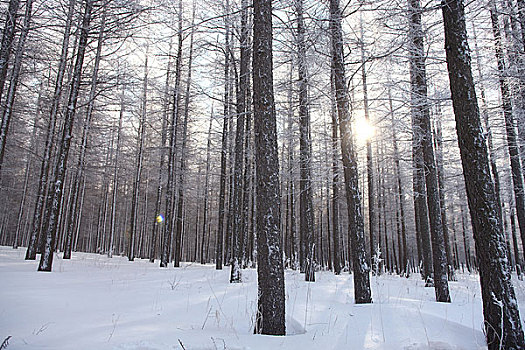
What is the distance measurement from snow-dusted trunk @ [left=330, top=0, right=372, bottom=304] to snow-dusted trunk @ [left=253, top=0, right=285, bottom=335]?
2.21 m

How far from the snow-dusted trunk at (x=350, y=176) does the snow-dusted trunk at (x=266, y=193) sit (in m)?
2.21

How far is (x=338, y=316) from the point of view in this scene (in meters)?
4.38

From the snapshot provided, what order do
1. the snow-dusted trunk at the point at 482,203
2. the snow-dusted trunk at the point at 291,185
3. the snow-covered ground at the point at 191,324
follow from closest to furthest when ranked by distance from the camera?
1. the snow-covered ground at the point at 191,324
2. the snow-dusted trunk at the point at 482,203
3. the snow-dusted trunk at the point at 291,185

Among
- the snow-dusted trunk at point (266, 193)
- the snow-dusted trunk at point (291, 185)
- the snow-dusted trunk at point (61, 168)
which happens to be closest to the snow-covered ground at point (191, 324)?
the snow-dusted trunk at point (266, 193)

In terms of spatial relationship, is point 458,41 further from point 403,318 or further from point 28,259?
point 28,259

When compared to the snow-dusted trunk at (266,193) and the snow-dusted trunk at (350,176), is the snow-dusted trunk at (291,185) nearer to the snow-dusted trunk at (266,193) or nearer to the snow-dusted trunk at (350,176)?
the snow-dusted trunk at (350,176)

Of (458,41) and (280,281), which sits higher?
(458,41)

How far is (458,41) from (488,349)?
12.0ft

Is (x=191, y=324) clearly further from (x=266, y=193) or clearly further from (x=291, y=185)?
(x=291, y=185)

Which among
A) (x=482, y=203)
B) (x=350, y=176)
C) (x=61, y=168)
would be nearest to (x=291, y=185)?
(x=350, y=176)

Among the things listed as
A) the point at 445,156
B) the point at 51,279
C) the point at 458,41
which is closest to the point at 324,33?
the point at 458,41

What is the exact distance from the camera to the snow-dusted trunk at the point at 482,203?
3182mm

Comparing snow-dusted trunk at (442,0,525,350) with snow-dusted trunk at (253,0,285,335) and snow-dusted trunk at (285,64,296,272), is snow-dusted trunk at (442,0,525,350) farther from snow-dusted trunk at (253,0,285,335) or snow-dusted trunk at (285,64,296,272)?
snow-dusted trunk at (285,64,296,272)

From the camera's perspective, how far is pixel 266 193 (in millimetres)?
4008
